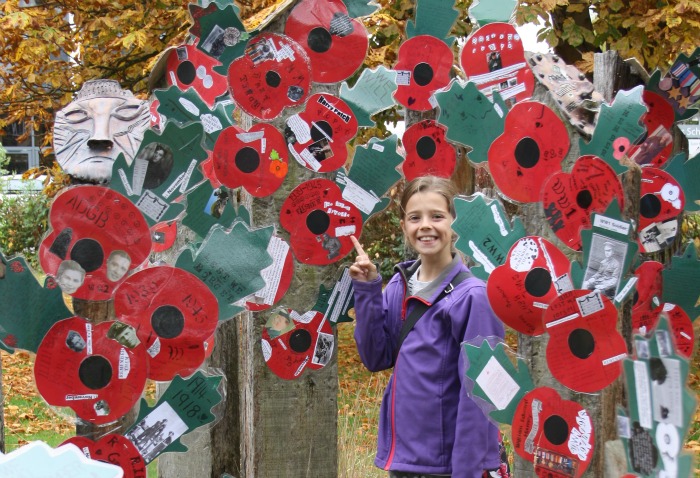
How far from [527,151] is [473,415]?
0.79m

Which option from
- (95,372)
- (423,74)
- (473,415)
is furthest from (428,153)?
(95,372)

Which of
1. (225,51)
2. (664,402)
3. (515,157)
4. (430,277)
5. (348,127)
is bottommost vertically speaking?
(664,402)

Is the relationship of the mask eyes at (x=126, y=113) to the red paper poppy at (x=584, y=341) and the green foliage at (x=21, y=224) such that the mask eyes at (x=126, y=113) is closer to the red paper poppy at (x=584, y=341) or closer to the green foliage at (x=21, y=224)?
the red paper poppy at (x=584, y=341)

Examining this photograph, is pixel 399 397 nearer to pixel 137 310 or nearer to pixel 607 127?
pixel 137 310

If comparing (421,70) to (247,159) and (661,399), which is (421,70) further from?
(661,399)

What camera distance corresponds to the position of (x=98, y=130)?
2.35 metres

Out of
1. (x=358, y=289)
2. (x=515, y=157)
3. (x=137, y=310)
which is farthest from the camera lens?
(x=358, y=289)

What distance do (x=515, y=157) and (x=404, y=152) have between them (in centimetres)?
72

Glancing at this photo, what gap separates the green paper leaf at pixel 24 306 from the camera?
7.09ft

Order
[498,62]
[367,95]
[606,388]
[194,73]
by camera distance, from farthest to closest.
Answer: [194,73]
[367,95]
[498,62]
[606,388]

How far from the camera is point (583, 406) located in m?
2.32

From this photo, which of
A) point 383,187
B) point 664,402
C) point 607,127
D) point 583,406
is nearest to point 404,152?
point 383,187

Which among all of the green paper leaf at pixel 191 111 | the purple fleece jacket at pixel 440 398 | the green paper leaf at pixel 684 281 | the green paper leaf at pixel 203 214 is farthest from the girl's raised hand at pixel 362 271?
the green paper leaf at pixel 684 281

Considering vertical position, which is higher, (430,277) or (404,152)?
(404,152)
